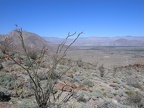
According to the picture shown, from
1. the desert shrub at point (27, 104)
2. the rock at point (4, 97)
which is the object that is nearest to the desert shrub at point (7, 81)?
the rock at point (4, 97)

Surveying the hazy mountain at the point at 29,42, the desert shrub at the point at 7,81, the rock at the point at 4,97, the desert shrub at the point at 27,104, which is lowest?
the desert shrub at the point at 27,104

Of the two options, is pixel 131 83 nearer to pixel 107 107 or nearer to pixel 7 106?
pixel 107 107

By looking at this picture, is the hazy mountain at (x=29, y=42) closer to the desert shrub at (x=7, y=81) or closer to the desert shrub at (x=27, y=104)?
the desert shrub at (x=7, y=81)

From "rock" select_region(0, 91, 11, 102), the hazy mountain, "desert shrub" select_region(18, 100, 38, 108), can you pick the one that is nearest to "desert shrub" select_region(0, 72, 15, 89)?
"rock" select_region(0, 91, 11, 102)

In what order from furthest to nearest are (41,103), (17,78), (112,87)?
(112,87) → (17,78) → (41,103)

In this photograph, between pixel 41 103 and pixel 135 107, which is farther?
pixel 135 107

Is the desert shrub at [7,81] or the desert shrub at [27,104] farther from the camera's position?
the desert shrub at [7,81]

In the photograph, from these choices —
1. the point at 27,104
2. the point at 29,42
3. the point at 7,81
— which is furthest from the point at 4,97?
the point at 29,42

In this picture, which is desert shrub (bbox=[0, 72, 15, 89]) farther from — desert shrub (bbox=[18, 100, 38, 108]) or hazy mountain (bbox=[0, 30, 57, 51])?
hazy mountain (bbox=[0, 30, 57, 51])

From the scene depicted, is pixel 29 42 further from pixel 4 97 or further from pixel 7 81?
pixel 4 97

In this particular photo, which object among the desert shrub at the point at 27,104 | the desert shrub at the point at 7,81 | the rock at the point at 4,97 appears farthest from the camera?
the desert shrub at the point at 7,81

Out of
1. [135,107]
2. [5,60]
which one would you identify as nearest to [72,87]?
[135,107]

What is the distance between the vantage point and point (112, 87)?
12.1 meters

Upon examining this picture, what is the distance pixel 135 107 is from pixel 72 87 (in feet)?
11.1
